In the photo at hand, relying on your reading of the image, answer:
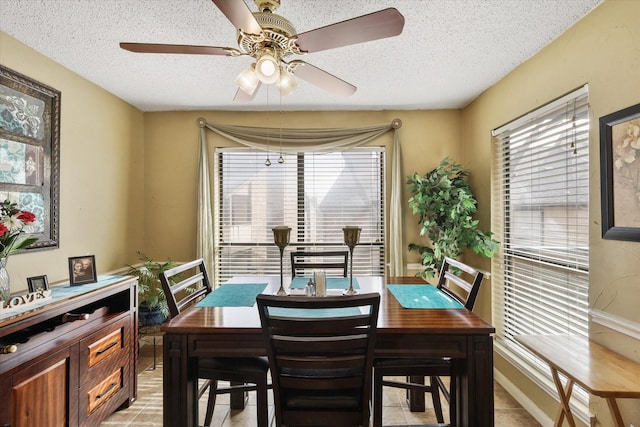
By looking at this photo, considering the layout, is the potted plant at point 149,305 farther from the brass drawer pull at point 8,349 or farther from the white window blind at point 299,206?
the brass drawer pull at point 8,349

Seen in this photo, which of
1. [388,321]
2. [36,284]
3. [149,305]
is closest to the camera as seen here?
[388,321]

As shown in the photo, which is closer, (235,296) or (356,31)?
(356,31)

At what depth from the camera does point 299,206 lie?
11.9ft

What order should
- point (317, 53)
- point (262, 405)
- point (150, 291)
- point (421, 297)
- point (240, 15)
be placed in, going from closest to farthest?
1. point (240, 15)
2. point (262, 405)
3. point (421, 297)
4. point (317, 53)
5. point (150, 291)

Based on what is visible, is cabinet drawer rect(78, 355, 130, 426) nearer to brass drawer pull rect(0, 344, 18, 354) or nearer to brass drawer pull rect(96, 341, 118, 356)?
brass drawer pull rect(96, 341, 118, 356)

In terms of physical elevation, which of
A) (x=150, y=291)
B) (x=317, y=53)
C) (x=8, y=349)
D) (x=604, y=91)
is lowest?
(x=150, y=291)

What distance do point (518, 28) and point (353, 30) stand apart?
4.11 ft

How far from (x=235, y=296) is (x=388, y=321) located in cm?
94

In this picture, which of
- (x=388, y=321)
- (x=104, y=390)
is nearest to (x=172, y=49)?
(x=388, y=321)

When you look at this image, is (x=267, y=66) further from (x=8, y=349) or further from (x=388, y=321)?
(x=8, y=349)

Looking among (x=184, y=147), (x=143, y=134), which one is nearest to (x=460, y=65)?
(x=184, y=147)

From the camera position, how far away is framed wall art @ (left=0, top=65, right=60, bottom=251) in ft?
6.76

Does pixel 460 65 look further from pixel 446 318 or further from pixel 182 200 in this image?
pixel 182 200

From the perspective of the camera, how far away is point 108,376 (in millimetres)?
2238
